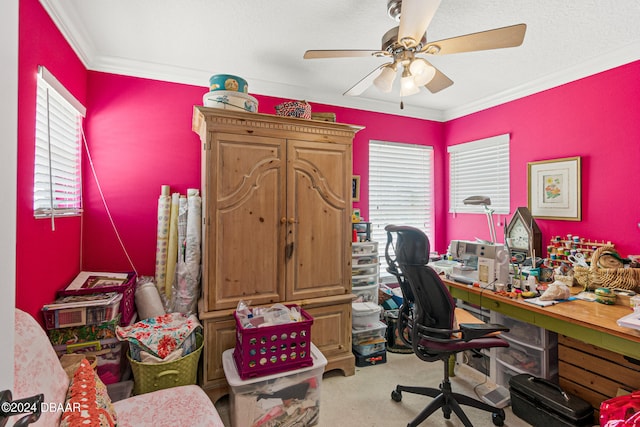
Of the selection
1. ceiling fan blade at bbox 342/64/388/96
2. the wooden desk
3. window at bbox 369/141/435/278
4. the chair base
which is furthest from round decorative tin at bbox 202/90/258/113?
the chair base

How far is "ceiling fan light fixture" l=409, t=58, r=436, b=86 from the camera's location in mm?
1843

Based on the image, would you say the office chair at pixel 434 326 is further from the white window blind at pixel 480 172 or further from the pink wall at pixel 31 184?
the white window blind at pixel 480 172

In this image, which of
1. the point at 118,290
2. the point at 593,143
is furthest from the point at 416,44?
the point at 118,290

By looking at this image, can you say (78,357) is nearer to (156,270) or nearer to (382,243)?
(156,270)

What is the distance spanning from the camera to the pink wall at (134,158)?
267 cm

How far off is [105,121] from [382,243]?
A: 10.2ft

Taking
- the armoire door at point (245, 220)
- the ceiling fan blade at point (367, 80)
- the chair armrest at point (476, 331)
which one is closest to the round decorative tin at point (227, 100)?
the armoire door at point (245, 220)

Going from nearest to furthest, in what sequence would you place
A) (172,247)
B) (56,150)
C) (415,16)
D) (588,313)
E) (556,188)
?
(415,16) → (588,313) → (56,150) → (172,247) → (556,188)

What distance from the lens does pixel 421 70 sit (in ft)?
6.14

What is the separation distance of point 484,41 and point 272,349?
2.18m

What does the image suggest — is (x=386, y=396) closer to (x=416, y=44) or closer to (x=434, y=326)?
(x=434, y=326)

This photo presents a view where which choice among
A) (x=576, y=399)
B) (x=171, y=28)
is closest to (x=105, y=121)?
(x=171, y=28)

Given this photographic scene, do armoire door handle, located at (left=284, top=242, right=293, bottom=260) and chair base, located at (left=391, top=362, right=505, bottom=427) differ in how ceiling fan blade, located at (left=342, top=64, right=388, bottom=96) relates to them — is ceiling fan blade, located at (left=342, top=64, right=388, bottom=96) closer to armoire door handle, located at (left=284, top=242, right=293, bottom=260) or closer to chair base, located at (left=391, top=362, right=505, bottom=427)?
armoire door handle, located at (left=284, top=242, right=293, bottom=260)

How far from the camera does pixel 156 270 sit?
8.97 feet
